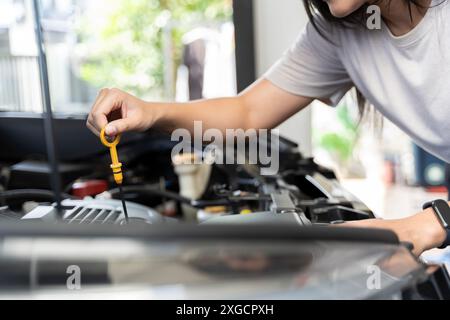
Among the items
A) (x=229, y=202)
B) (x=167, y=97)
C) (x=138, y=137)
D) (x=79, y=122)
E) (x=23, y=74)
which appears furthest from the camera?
(x=167, y=97)

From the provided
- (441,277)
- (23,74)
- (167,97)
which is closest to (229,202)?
(441,277)

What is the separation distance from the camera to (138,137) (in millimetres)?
1472

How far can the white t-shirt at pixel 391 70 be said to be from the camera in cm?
77

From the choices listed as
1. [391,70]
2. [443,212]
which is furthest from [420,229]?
[391,70]

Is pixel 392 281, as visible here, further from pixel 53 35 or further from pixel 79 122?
pixel 53 35

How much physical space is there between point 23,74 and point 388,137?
3076 millimetres

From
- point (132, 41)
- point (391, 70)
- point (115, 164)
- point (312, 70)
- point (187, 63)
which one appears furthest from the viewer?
point (132, 41)

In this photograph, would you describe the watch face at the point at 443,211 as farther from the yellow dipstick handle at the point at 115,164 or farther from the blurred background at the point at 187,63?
the blurred background at the point at 187,63

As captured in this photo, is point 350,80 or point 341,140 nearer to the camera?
point 350,80

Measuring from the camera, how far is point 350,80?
1023 mm

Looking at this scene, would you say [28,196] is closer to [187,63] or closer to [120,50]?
[187,63]

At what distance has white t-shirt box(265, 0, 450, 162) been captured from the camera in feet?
2.54

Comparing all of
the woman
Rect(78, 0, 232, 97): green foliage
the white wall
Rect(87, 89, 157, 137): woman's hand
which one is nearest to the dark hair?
the woman

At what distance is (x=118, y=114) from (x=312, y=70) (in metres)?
0.39
